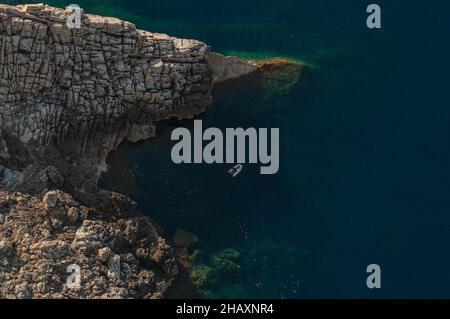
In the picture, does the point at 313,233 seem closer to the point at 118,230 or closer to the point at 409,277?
the point at 409,277

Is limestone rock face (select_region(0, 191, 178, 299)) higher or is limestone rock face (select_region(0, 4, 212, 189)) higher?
limestone rock face (select_region(0, 4, 212, 189))

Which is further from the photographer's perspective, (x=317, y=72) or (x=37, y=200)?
(x=317, y=72)

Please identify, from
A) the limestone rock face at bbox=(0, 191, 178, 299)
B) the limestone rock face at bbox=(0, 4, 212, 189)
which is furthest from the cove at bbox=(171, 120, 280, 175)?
the limestone rock face at bbox=(0, 191, 178, 299)

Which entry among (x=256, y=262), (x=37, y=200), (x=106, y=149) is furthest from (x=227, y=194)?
(x=37, y=200)

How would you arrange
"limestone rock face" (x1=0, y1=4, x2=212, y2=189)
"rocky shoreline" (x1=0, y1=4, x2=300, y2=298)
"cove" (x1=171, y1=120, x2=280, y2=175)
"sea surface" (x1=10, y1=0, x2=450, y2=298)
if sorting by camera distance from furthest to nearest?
1. "cove" (x1=171, y1=120, x2=280, y2=175)
2. "sea surface" (x1=10, y1=0, x2=450, y2=298)
3. "limestone rock face" (x1=0, y1=4, x2=212, y2=189)
4. "rocky shoreline" (x1=0, y1=4, x2=300, y2=298)

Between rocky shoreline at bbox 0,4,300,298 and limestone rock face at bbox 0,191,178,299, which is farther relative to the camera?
rocky shoreline at bbox 0,4,300,298

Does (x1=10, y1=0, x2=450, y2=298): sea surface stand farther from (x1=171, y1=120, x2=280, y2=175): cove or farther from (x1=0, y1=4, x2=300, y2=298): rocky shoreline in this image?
(x1=0, y1=4, x2=300, y2=298): rocky shoreline

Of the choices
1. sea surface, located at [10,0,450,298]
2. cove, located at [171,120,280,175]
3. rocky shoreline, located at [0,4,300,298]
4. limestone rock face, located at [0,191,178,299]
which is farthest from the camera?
cove, located at [171,120,280,175]
